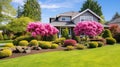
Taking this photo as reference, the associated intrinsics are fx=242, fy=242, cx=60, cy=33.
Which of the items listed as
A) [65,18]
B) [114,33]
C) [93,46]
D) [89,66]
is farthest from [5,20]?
[89,66]

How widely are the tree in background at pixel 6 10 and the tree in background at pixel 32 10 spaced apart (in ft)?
92.1

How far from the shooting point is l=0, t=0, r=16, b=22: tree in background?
160ft

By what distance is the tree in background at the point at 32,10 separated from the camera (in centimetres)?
7888

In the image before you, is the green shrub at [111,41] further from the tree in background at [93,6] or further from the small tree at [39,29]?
the tree in background at [93,6]

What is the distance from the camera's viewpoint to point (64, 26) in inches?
1796

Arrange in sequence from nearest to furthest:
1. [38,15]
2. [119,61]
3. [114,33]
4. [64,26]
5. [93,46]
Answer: [119,61] → [93,46] → [114,33] → [64,26] → [38,15]

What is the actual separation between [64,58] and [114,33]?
2229 centimetres

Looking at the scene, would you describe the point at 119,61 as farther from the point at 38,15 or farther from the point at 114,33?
the point at 38,15

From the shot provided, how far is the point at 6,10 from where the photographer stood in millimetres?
49125

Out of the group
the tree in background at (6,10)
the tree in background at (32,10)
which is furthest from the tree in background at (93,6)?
the tree in background at (6,10)

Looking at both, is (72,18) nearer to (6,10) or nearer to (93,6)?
(6,10)

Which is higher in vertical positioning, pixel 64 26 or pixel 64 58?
pixel 64 26

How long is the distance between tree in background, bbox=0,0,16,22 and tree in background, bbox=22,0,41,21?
28059mm

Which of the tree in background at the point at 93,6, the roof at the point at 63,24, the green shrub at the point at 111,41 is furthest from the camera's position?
the tree in background at the point at 93,6
